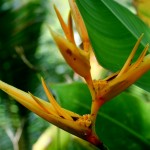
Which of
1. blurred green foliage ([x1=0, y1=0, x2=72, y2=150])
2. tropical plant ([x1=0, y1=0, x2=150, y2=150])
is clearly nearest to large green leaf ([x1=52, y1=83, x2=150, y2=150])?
tropical plant ([x1=0, y1=0, x2=150, y2=150])

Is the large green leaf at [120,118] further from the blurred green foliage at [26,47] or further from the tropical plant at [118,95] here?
the blurred green foliage at [26,47]

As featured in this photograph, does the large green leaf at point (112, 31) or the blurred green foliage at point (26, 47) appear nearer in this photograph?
the large green leaf at point (112, 31)

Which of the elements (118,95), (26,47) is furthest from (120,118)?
(26,47)

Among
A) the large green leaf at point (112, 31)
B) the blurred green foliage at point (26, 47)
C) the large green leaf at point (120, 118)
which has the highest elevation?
the large green leaf at point (112, 31)

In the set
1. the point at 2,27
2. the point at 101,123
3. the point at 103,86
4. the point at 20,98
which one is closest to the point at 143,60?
the point at 103,86

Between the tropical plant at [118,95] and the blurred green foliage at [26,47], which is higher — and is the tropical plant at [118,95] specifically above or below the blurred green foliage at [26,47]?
above

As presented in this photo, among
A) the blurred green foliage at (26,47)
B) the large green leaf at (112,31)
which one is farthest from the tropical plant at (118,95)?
the blurred green foliage at (26,47)
